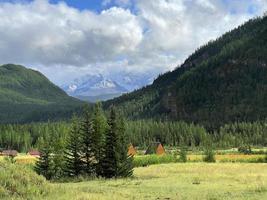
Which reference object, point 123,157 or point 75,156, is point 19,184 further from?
point 75,156

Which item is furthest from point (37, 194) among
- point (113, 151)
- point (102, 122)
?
point (102, 122)

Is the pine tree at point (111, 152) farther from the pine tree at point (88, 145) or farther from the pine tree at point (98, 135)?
the pine tree at point (88, 145)

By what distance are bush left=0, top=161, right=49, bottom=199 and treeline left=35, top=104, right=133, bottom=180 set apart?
27.2 m

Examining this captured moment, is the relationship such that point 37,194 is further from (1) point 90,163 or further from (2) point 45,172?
(2) point 45,172

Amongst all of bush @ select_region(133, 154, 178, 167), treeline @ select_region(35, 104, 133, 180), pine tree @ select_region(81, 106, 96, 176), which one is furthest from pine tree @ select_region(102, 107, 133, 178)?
bush @ select_region(133, 154, 178, 167)

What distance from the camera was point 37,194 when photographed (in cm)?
2864

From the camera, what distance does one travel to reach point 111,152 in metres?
61.4

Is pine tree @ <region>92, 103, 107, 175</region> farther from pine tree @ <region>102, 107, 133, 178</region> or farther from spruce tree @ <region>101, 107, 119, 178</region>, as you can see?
pine tree @ <region>102, 107, 133, 178</region>

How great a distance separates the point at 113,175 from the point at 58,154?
15.9 meters

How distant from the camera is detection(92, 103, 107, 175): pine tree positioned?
205 feet

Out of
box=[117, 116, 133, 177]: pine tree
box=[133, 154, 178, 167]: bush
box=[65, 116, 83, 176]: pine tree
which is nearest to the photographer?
box=[117, 116, 133, 177]: pine tree

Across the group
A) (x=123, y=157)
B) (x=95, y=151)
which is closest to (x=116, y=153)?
(x=123, y=157)

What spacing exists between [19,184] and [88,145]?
115 feet

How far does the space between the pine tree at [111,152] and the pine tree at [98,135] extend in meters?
0.84
